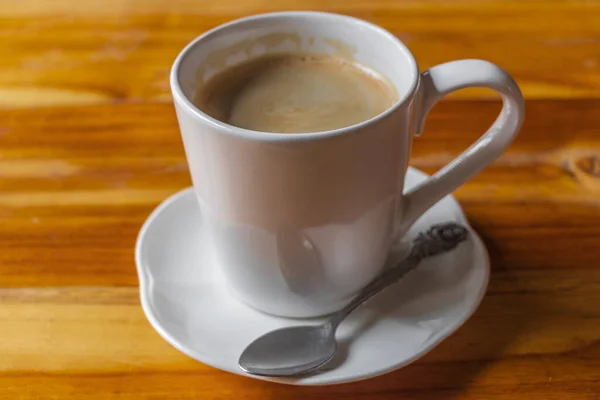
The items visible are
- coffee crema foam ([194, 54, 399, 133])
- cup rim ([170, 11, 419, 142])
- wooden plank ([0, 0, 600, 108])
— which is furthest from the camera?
wooden plank ([0, 0, 600, 108])

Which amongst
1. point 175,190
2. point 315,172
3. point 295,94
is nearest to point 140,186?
point 175,190

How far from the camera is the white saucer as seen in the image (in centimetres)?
50

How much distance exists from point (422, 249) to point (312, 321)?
0.42 feet

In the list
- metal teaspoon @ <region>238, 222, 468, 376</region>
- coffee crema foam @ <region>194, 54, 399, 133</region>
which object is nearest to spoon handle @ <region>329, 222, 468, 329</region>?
metal teaspoon @ <region>238, 222, 468, 376</region>

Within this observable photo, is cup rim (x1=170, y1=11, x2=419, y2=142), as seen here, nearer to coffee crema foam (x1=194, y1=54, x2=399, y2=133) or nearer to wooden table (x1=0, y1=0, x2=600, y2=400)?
coffee crema foam (x1=194, y1=54, x2=399, y2=133)

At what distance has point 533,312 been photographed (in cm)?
56

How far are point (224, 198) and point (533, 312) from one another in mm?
292

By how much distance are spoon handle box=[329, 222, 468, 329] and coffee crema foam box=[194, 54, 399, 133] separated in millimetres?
133

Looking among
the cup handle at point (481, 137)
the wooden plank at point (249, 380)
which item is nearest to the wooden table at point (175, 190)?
the wooden plank at point (249, 380)

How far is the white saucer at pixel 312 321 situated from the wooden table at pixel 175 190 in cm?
2

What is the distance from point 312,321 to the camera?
0.55m

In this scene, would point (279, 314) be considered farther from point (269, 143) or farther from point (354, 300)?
point (269, 143)

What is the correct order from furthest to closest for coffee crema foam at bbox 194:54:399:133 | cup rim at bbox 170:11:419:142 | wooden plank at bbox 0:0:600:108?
wooden plank at bbox 0:0:600:108
coffee crema foam at bbox 194:54:399:133
cup rim at bbox 170:11:419:142

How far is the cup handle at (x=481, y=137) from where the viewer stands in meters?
0.48
